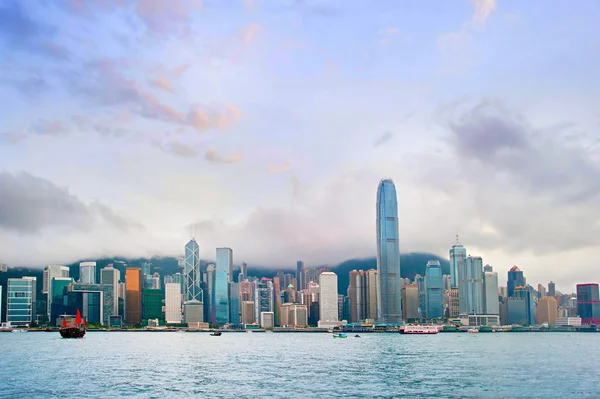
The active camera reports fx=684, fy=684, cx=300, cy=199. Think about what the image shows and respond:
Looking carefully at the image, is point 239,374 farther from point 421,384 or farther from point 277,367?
point 421,384

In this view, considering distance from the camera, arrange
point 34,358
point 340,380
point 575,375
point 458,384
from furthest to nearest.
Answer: point 34,358, point 575,375, point 340,380, point 458,384

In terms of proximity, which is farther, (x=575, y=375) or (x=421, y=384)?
A: (x=575, y=375)

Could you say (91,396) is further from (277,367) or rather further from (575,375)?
(575,375)

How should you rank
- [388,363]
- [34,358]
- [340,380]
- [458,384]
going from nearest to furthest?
[458,384] < [340,380] < [388,363] < [34,358]

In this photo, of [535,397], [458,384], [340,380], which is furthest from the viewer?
[340,380]

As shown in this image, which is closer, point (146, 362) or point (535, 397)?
point (535, 397)

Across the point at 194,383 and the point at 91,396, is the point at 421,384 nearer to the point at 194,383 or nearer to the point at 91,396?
the point at 194,383

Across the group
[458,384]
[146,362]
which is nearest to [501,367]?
[458,384]

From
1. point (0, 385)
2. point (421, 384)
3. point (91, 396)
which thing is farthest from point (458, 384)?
point (0, 385)

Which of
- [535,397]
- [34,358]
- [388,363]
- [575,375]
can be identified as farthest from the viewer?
[34,358]
